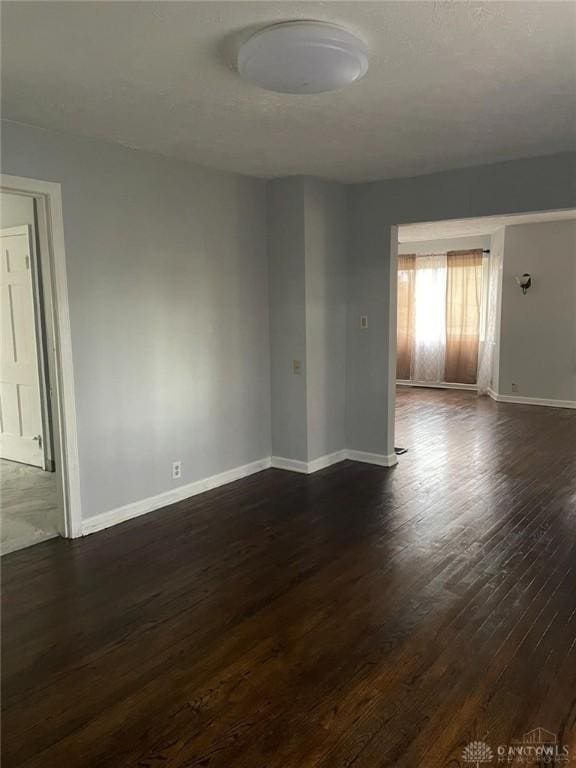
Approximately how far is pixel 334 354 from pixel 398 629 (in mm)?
2957

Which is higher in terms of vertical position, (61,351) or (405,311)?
(405,311)

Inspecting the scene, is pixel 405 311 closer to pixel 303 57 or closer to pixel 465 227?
pixel 465 227

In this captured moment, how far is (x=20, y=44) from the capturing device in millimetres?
2219

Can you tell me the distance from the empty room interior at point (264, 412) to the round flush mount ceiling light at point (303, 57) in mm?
11

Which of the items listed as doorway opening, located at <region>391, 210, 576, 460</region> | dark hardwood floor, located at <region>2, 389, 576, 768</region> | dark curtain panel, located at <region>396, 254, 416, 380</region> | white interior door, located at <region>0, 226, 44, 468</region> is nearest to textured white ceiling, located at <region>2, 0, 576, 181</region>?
white interior door, located at <region>0, 226, 44, 468</region>

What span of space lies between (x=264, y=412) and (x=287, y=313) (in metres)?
0.93

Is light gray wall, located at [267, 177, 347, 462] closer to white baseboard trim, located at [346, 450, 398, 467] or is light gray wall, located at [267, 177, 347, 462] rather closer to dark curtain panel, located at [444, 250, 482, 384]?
white baseboard trim, located at [346, 450, 398, 467]

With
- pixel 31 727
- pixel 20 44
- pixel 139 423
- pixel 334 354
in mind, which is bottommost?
pixel 31 727

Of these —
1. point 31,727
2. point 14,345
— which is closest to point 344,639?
point 31,727

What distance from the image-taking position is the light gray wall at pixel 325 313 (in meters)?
4.87

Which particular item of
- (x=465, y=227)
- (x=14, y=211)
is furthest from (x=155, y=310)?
(x=465, y=227)

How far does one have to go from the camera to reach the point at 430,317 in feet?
31.8

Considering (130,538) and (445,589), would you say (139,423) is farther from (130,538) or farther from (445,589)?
(445,589)

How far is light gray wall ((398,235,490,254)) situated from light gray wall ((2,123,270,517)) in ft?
17.8
